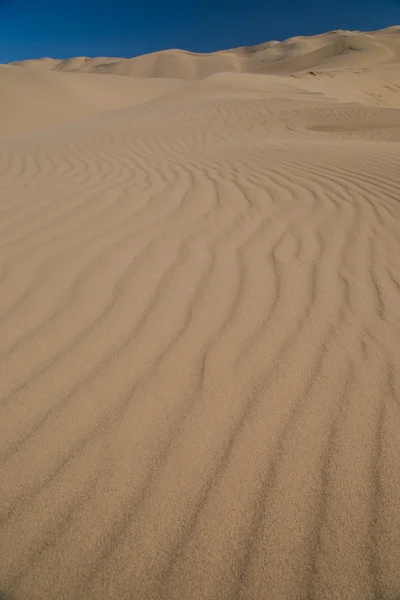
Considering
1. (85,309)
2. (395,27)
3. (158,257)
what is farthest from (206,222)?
(395,27)

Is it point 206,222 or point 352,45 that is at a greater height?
point 352,45

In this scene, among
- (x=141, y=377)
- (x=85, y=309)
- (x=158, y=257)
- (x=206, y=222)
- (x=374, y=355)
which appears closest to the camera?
(x=141, y=377)

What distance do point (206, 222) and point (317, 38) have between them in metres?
66.5

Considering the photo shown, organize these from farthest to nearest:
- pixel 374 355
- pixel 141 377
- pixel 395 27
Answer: pixel 395 27 → pixel 374 355 → pixel 141 377

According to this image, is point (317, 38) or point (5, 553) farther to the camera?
point (317, 38)

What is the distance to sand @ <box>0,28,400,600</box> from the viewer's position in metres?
0.92

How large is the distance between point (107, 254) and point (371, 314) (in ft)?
4.75

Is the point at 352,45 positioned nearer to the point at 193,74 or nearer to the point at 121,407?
the point at 193,74

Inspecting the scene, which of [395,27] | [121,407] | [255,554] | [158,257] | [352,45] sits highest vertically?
[395,27]

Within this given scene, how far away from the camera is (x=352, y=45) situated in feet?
126

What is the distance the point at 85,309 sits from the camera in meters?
1.74

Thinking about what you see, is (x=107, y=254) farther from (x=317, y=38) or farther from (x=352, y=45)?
(x=317, y=38)

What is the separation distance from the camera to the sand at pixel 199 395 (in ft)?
3.01

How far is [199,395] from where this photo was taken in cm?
133
